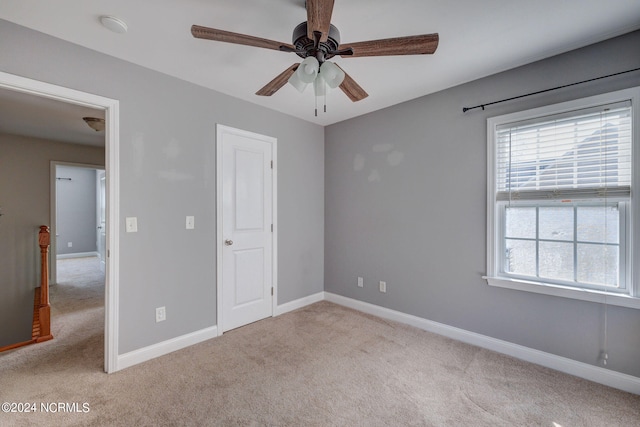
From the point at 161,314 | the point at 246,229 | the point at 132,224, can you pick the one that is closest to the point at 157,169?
the point at 132,224

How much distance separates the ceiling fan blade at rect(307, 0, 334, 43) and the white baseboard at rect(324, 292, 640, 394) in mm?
2758

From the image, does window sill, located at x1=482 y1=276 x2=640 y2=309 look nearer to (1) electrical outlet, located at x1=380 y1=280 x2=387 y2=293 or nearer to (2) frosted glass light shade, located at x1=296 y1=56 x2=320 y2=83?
(1) electrical outlet, located at x1=380 y1=280 x2=387 y2=293

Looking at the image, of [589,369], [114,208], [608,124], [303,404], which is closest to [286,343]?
[303,404]

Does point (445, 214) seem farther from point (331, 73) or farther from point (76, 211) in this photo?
point (76, 211)

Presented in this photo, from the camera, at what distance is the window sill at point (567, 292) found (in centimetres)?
188

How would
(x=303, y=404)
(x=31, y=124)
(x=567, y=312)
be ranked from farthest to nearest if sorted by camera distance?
1. (x=31, y=124)
2. (x=567, y=312)
3. (x=303, y=404)

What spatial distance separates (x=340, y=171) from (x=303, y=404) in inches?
105

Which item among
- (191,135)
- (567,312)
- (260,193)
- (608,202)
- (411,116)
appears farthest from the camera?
(260,193)

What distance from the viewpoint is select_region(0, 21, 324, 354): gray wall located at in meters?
1.96

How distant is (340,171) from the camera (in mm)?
3723

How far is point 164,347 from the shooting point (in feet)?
7.93

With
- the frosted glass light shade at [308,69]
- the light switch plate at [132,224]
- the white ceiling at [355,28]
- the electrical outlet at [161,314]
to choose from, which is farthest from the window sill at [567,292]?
the light switch plate at [132,224]

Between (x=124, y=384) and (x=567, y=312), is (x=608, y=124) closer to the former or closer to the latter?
(x=567, y=312)

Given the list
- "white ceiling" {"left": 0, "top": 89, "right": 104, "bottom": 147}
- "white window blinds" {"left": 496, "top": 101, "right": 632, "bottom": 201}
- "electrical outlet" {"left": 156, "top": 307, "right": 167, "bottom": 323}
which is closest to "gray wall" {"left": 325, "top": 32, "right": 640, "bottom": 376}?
"white window blinds" {"left": 496, "top": 101, "right": 632, "bottom": 201}
